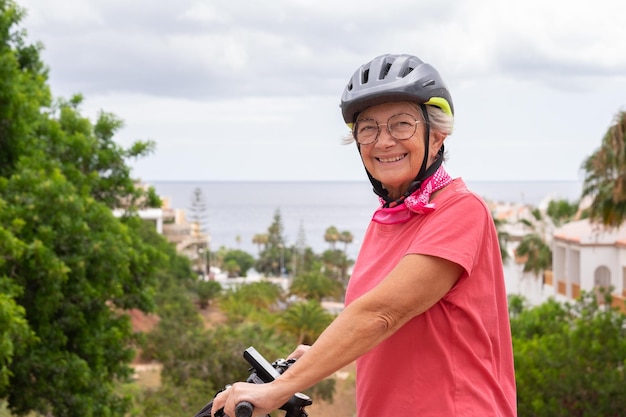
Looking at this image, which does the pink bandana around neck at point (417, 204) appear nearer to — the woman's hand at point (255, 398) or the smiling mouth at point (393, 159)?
the smiling mouth at point (393, 159)

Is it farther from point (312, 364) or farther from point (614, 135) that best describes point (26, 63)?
point (312, 364)

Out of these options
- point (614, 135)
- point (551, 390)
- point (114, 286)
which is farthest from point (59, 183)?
point (551, 390)

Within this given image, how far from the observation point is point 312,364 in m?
2.11

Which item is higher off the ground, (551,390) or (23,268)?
(23,268)

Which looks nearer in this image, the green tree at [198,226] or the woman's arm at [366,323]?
the woman's arm at [366,323]

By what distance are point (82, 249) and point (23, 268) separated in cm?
110

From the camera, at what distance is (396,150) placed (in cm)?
236

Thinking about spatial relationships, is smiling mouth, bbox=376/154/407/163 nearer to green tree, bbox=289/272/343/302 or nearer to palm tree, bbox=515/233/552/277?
palm tree, bbox=515/233/552/277

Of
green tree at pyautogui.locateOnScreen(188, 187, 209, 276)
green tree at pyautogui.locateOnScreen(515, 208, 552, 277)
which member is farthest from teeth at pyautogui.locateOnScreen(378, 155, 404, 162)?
green tree at pyautogui.locateOnScreen(188, 187, 209, 276)

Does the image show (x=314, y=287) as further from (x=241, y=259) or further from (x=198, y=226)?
(x=241, y=259)

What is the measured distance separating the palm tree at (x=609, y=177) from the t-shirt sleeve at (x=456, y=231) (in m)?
13.6

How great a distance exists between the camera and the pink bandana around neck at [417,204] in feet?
7.47

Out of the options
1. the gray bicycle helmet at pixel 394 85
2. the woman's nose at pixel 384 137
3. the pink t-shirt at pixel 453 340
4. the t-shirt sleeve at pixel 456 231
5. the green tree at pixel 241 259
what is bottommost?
the green tree at pixel 241 259

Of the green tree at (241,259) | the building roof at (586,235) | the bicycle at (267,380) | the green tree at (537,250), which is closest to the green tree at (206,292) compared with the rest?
the green tree at (537,250)
